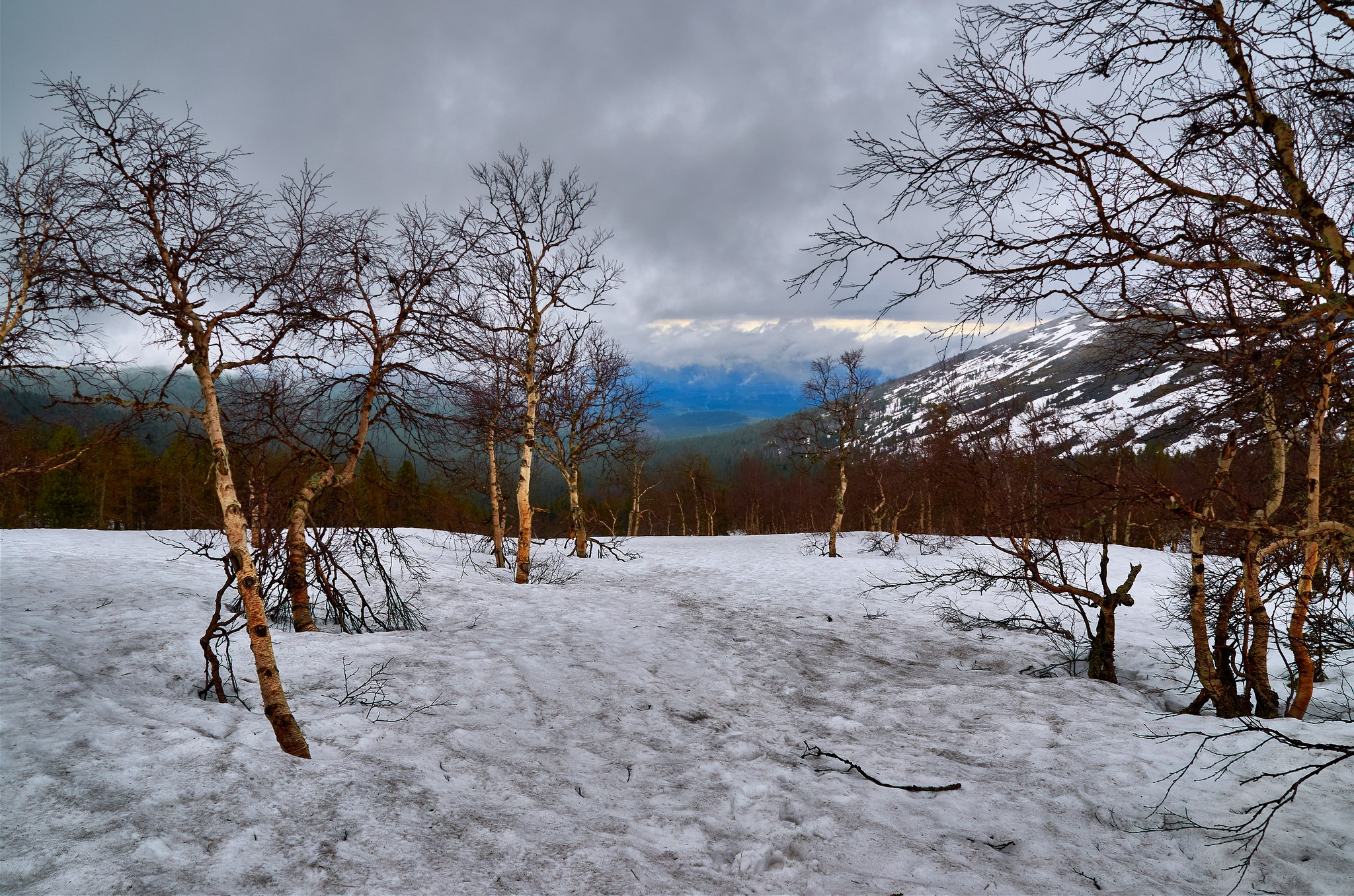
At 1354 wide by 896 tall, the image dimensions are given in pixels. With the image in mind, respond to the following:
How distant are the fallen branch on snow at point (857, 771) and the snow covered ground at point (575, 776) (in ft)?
0.17

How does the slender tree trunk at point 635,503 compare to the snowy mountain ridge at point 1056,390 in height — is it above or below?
below

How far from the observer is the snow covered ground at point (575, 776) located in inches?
114

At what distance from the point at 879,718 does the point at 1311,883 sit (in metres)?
3.30

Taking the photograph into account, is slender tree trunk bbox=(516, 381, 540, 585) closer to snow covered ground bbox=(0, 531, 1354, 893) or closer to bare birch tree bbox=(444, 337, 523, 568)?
bare birch tree bbox=(444, 337, 523, 568)

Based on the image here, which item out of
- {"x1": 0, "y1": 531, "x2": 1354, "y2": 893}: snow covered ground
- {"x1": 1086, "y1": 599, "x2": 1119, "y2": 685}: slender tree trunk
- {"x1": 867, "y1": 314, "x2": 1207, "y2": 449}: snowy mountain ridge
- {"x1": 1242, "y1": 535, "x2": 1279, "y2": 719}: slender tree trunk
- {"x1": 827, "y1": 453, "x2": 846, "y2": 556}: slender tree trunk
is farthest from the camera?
{"x1": 827, "y1": 453, "x2": 846, "y2": 556}: slender tree trunk

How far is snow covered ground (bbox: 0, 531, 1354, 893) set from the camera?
291 cm

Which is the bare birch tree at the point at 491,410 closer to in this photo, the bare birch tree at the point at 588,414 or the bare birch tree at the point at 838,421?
the bare birch tree at the point at 588,414

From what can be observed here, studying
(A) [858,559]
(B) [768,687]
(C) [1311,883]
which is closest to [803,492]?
(A) [858,559]

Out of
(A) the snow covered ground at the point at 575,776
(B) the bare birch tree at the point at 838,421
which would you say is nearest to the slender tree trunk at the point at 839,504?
(B) the bare birch tree at the point at 838,421

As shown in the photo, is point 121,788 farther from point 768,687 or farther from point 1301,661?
point 1301,661

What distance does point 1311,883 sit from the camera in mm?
2920

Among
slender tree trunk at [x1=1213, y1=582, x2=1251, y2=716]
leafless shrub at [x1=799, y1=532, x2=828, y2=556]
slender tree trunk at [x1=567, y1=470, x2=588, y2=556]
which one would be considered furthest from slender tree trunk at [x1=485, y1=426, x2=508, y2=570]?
slender tree trunk at [x1=1213, y1=582, x2=1251, y2=716]

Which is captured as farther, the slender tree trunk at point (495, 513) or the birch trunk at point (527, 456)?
the slender tree trunk at point (495, 513)

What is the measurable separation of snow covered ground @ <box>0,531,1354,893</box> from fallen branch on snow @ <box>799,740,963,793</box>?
0.05 meters
